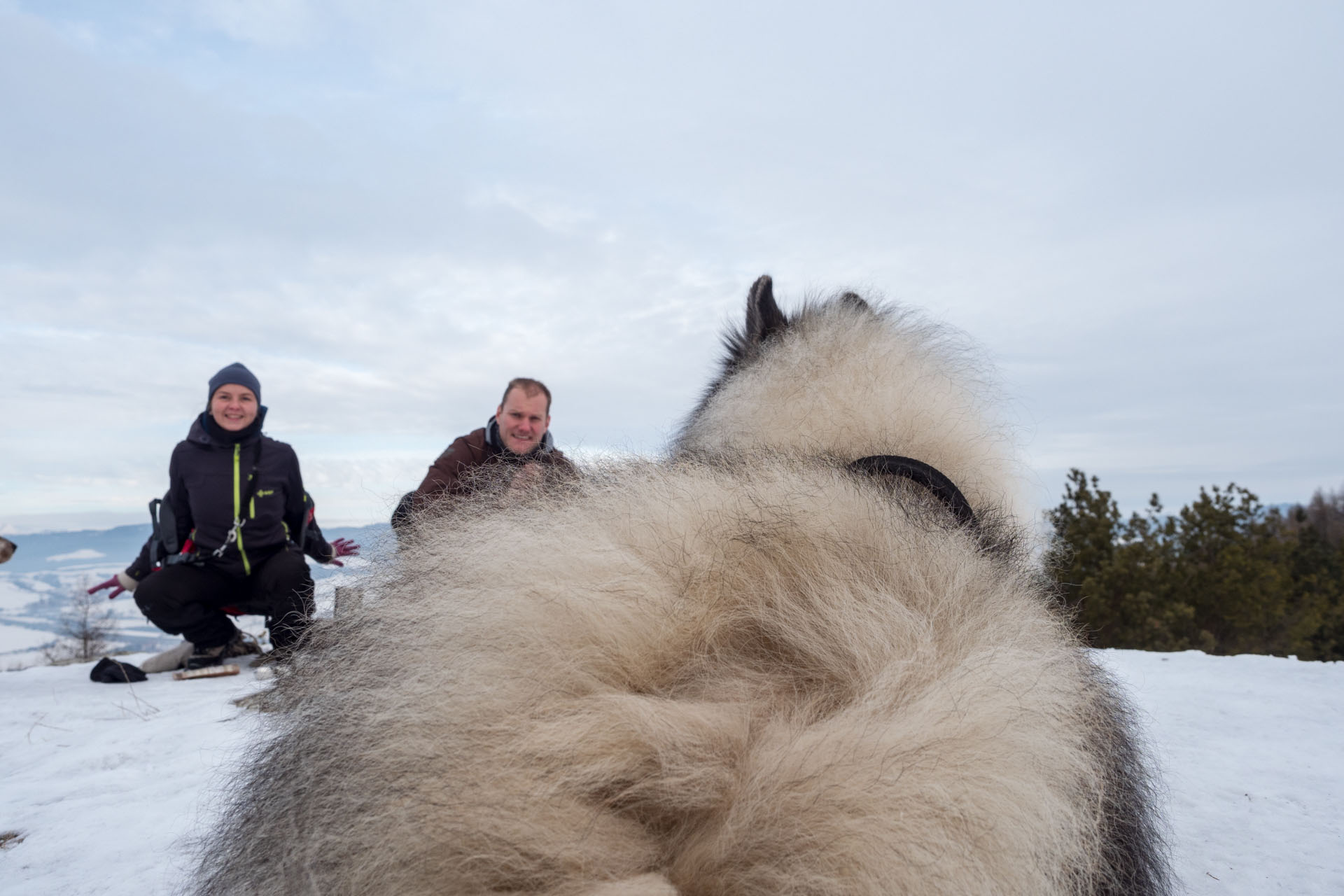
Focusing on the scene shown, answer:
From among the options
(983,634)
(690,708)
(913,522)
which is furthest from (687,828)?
(913,522)

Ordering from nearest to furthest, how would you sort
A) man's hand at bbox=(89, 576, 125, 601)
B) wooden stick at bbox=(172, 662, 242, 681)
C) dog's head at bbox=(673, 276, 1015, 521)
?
dog's head at bbox=(673, 276, 1015, 521) → man's hand at bbox=(89, 576, 125, 601) → wooden stick at bbox=(172, 662, 242, 681)

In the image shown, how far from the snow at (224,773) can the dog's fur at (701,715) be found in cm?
89

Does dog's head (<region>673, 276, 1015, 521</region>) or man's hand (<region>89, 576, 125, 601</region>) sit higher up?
dog's head (<region>673, 276, 1015, 521</region>)

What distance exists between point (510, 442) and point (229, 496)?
2529mm

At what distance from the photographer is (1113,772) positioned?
1699mm

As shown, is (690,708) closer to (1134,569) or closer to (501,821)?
(501,821)

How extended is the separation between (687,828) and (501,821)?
290 millimetres

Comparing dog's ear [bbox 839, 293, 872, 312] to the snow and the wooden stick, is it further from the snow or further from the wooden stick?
the wooden stick

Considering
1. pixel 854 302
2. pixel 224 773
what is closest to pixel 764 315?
pixel 854 302

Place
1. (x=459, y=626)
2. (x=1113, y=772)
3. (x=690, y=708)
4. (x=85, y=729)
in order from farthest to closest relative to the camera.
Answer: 1. (x=85, y=729)
2. (x=1113, y=772)
3. (x=459, y=626)
4. (x=690, y=708)

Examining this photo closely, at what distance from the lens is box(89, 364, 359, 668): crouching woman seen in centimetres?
561

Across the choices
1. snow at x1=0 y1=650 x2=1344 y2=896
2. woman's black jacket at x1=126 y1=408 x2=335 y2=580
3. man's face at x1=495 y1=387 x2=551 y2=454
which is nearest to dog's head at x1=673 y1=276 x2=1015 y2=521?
snow at x1=0 y1=650 x2=1344 y2=896

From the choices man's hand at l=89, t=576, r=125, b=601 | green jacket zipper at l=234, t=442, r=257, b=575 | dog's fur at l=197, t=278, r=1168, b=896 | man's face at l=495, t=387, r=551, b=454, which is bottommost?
man's hand at l=89, t=576, r=125, b=601

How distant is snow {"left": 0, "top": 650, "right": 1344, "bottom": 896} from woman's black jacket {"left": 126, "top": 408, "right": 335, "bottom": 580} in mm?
993
